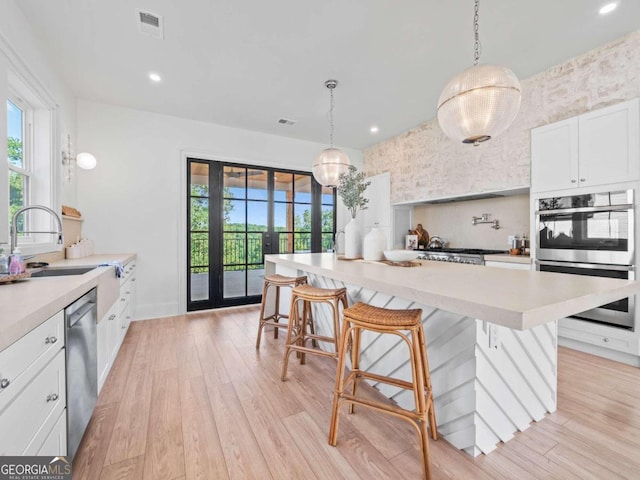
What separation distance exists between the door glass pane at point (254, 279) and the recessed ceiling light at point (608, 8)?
4.59m

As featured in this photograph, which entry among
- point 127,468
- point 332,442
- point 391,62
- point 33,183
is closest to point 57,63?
point 33,183

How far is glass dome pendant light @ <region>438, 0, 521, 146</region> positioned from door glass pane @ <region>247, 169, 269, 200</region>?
3.47 meters

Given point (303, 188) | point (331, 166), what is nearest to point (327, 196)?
point (303, 188)

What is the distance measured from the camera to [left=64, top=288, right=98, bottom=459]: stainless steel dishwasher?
4.30ft

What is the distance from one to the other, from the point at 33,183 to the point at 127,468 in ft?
9.16

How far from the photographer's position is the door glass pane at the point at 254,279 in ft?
15.3

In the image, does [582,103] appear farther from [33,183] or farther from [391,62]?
[33,183]

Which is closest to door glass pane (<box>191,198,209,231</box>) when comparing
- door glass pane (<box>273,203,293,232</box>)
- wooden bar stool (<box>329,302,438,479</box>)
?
door glass pane (<box>273,203,293,232</box>)

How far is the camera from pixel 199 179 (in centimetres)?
432

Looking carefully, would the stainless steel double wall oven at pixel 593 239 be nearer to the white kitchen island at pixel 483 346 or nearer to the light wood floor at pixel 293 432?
the light wood floor at pixel 293 432

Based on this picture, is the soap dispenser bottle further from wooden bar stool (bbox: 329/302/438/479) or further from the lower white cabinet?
wooden bar stool (bbox: 329/302/438/479)

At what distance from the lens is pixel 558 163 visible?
113 inches

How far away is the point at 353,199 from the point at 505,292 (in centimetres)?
152

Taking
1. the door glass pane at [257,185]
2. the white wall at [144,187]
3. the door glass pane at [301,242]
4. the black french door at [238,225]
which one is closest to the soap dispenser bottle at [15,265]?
the white wall at [144,187]
